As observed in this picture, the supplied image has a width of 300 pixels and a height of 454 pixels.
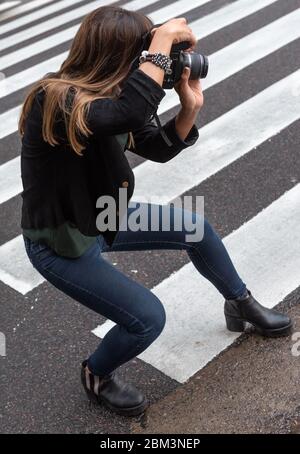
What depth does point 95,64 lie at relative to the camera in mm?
2428

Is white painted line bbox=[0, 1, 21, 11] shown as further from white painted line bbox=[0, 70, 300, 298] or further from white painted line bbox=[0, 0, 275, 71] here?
white painted line bbox=[0, 70, 300, 298]

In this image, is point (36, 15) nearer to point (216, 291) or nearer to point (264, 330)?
point (216, 291)

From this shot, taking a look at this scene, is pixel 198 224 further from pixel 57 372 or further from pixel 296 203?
pixel 296 203

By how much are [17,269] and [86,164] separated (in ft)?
6.28

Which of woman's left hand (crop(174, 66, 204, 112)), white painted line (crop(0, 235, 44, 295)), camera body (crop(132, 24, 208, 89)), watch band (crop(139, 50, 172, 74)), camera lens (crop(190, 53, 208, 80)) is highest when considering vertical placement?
watch band (crop(139, 50, 172, 74))

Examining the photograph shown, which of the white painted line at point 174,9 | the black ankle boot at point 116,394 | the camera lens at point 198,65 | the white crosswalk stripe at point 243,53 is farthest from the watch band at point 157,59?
the white painted line at point 174,9

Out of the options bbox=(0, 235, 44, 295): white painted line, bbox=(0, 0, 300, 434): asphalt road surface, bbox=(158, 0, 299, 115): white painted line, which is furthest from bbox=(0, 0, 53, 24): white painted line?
bbox=(0, 235, 44, 295): white painted line

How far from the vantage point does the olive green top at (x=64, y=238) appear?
2.63 m

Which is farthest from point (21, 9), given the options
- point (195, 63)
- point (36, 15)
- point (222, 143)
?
point (195, 63)

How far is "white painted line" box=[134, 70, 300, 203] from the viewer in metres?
5.00

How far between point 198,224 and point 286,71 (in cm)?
393

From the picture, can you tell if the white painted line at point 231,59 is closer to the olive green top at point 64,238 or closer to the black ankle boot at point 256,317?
the black ankle boot at point 256,317

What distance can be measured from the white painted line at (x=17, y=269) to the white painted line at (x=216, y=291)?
72cm

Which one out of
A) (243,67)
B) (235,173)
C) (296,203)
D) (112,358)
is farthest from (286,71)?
(112,358)
